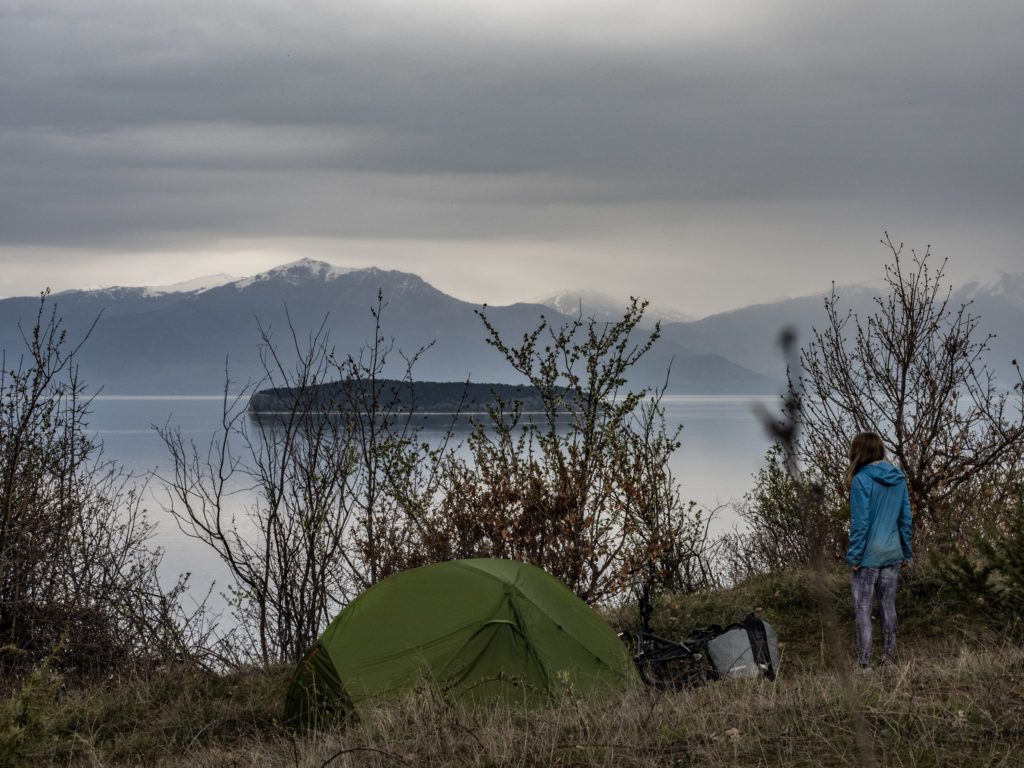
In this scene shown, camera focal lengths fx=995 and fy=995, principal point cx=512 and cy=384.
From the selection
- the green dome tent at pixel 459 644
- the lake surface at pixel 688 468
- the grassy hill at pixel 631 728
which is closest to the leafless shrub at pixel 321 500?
the lake surface at pixel 688 468

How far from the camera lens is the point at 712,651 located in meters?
9.20

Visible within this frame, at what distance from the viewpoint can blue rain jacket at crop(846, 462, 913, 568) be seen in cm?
876

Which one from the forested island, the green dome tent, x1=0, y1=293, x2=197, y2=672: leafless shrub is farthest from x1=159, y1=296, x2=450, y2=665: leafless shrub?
the green dome tent

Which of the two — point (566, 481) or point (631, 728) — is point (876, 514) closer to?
point (631, 728)

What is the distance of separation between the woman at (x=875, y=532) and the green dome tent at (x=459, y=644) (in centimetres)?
219

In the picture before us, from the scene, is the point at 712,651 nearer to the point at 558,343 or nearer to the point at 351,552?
the point at 558,343

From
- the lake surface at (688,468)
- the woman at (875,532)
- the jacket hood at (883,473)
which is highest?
the jacket hood at (883,473)

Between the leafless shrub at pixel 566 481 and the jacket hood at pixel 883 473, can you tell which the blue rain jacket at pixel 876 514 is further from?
the leafless shrub at pixel 566 481

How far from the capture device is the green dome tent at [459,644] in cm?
812

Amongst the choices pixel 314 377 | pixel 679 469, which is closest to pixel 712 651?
pixel 314 377

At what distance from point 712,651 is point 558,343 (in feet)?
16.8

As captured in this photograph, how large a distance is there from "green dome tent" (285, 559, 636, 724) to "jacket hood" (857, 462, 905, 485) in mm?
2714

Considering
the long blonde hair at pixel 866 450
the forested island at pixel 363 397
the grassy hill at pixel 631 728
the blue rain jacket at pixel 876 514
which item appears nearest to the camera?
the grassy hill at pixel 631 728

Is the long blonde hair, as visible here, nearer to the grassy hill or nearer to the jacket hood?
the jacket hood
